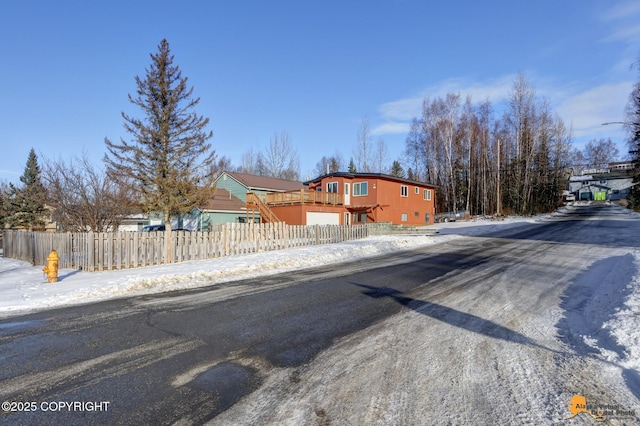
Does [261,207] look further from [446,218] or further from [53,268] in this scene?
[446,218]

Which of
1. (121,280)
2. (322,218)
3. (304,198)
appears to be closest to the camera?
(121,280)

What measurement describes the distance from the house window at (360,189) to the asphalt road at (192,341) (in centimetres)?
2382

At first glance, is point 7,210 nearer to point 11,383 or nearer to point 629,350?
point 11,383

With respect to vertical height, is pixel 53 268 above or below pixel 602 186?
below

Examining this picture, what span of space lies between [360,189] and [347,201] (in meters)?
1.78

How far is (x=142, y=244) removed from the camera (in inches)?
485

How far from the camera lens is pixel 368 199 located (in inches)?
Answer: 1280

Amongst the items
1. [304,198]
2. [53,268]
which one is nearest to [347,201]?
[304,198]

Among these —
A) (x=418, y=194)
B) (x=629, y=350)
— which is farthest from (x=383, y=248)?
(x=418, y=194)

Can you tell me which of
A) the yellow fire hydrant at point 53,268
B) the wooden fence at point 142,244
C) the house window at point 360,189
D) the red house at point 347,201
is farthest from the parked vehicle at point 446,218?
the yellow fire hydrant at point 53,268

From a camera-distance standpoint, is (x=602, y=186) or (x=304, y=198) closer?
(x=304, y=198)

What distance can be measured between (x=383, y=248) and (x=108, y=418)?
49.3 ft

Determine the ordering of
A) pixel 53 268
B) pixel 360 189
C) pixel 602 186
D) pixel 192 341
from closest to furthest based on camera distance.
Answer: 1. pixel 192 341
2. pixel 53 268
3. pixel 360 189
4. pixel 602 186

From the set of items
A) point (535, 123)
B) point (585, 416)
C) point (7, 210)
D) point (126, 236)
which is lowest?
point (585, 416)
